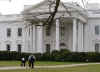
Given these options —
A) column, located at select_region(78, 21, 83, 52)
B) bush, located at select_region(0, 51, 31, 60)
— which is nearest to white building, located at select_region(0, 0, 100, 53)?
column, located at select_region(78, 21, 83, 52)

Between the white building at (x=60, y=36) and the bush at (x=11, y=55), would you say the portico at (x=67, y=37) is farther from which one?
the bush at (x=11, y=55)

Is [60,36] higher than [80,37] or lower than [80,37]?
higher

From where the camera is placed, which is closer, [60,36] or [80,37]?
[80,37]

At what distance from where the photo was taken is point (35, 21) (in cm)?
474

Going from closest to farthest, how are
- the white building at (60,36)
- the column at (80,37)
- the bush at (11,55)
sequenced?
the bush at (11,55)
the white building at (60,36)
the column at (80,37)

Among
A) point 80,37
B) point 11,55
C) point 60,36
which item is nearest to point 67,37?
point 60,36

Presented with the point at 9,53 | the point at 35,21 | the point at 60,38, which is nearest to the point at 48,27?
the point at 35,21

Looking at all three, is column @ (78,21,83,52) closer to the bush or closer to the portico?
the portico

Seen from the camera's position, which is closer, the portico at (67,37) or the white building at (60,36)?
the portico at (67,37)

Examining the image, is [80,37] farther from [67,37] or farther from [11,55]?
[11,55]

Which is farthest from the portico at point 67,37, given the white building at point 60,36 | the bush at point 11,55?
the bush at point 11,55

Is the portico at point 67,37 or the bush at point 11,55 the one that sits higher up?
the portico at point 67,37

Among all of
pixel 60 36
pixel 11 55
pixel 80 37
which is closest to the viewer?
pixel 11 55

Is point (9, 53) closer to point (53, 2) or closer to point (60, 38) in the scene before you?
point (60, 38)
